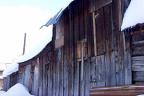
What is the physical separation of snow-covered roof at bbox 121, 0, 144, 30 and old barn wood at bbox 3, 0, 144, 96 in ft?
1.51

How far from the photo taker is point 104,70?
989 cm

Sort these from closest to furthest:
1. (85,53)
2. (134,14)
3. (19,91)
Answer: (134,14) < (85,53) < (19,91)

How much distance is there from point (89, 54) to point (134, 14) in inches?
127

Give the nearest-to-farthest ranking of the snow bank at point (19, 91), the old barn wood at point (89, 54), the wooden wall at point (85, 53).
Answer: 1. the old barn wood at point (89, 54)
2. the wooden wall at point (85, 53)
3. the snow bank at point (19, 91)

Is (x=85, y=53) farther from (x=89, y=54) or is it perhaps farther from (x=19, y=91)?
(x=19, y=91)

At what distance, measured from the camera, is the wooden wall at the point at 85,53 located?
941cm

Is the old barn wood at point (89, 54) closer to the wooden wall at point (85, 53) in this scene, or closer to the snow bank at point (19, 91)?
the wooden wall at point (85, 53)

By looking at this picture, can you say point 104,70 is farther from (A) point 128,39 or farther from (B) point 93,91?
(A) point 128,39

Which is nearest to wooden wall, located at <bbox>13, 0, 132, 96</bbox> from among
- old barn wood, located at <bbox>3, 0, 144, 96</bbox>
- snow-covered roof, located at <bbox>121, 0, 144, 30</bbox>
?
old barn wood, located at <bbox>3, 0, 144, 96</bbox>

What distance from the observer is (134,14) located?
8219 mm

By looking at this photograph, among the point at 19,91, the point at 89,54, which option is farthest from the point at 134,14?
the point at 19,91

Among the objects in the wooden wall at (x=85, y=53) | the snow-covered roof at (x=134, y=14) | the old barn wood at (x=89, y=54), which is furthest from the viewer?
the wooden wall at (x=85, y=53)

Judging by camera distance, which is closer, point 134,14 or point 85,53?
point 134,14

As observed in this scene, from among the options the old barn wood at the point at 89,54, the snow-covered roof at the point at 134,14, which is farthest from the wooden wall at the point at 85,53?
the snow-covered roof at the point at 134,14
